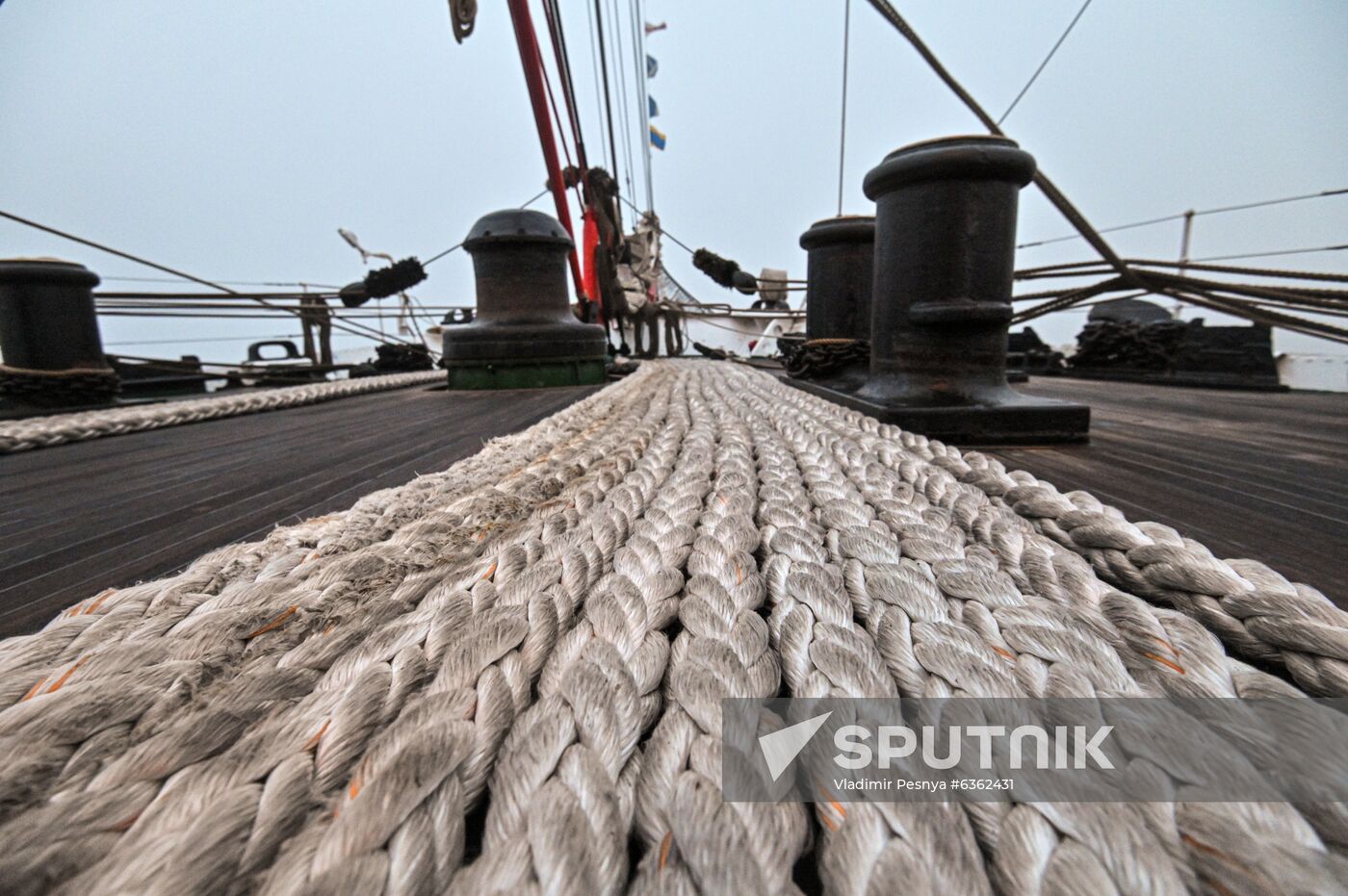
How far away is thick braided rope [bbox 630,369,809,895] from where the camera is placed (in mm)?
287

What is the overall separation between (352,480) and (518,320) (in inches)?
75.5

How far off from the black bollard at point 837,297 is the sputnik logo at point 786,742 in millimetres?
1807

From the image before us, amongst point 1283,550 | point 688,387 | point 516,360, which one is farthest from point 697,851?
point 516,360

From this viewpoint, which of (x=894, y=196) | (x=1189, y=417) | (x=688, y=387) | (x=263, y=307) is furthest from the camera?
(x=263, y=307)

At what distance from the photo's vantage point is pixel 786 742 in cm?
37

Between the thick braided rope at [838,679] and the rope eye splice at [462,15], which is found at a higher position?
the rope eye splice at [462,15]

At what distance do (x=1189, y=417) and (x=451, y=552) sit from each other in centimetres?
196

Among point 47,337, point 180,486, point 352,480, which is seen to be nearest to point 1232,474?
point 352,480

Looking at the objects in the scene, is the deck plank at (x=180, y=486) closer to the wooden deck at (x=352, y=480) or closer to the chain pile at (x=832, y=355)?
the wooden deck at (x=352, y=480)

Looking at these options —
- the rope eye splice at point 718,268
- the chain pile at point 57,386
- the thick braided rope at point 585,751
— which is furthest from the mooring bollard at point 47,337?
the rope eye splice at point 718,268

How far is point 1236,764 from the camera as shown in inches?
12.6

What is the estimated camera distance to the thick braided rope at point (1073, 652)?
0.29 meters

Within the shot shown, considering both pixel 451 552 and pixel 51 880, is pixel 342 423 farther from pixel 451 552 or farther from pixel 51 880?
pixel 51 880

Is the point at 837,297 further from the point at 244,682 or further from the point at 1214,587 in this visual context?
the point at 244,682
